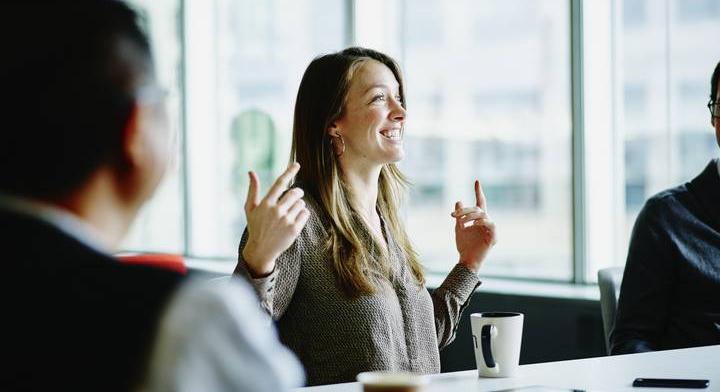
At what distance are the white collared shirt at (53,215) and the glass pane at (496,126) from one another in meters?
3.09

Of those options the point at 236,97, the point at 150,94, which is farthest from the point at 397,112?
the point at 236,97

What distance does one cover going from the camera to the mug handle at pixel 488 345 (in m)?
1.64

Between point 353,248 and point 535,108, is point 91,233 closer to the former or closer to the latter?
point 353,248

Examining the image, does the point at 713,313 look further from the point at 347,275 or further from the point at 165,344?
the point at 165,344

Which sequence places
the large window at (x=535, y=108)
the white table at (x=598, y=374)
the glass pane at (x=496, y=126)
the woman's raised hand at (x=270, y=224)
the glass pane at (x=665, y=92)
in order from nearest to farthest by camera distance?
the white table at (x=598, y=374) → the woman's raised hand at (x=270, y=224) → the glass pane at (x=665, y=92) → the large window at (x=535, y=108) → the glass pane at (x=496, y=126)

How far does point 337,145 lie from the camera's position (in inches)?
86.1

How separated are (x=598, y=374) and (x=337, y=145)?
2.88 feet

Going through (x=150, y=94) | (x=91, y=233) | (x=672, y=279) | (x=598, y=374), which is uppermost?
(x=150, y=94)

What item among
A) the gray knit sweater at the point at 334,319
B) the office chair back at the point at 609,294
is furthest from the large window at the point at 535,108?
the gray knit sweater at the point at 334,319

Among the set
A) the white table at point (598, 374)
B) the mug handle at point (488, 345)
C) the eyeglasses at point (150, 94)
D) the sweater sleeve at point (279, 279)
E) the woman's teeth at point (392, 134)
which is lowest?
the white table at point (598, 374)

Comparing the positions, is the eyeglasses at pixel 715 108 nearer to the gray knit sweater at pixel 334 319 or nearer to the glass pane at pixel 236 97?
the gray knit sweater at pixel 334 319

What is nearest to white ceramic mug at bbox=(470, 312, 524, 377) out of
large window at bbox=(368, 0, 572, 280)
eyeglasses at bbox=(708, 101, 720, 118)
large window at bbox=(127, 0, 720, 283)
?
eyeglasses at bbox=(708, 101, 720, 118)

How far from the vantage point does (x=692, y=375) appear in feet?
5.31

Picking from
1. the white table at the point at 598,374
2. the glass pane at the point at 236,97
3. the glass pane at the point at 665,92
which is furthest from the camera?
the glass pane at the point at 236,97
